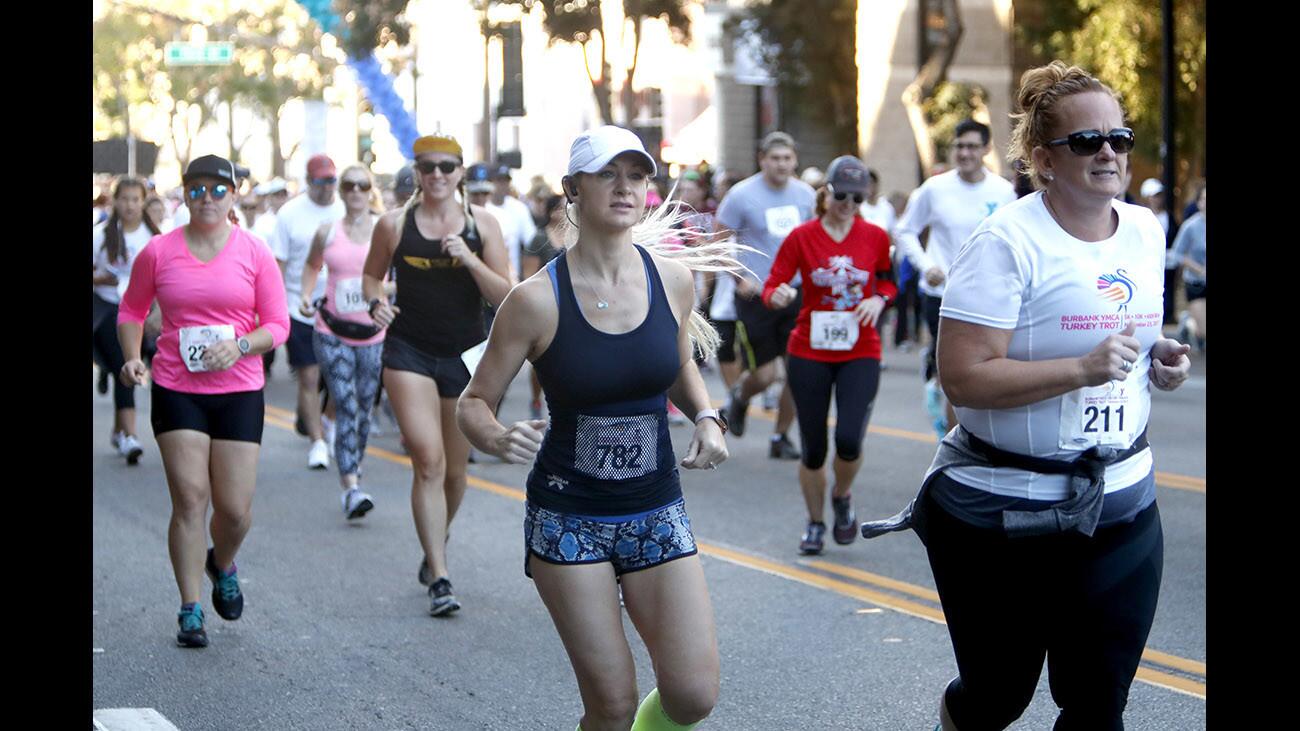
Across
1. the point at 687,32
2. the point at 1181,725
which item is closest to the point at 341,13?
the point at 687,32

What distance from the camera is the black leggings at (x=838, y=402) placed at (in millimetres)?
8742

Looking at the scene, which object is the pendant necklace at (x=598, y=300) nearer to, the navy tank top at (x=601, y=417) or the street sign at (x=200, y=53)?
the navy tank top at (x=601, y=417)

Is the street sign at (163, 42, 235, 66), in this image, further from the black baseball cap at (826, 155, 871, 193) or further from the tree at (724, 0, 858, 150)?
the black baseball cap at (826, 155, 871, 193)

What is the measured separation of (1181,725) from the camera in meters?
5.82

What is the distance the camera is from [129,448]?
12.7 m

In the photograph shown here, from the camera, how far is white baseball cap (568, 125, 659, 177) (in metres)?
4.59

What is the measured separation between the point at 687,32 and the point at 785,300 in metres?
28.1

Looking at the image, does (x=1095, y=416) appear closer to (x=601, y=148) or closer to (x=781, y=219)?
(x=601, y=148)

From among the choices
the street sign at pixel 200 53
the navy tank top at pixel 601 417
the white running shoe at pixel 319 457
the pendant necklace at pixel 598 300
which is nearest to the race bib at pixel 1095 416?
the navy tank top at pixel 601 417

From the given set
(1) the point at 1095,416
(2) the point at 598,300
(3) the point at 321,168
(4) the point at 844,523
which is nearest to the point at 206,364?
(2) the point at 598,300

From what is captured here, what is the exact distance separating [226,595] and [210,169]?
1.66 m

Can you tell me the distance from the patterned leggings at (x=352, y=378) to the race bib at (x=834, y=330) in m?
3.08
